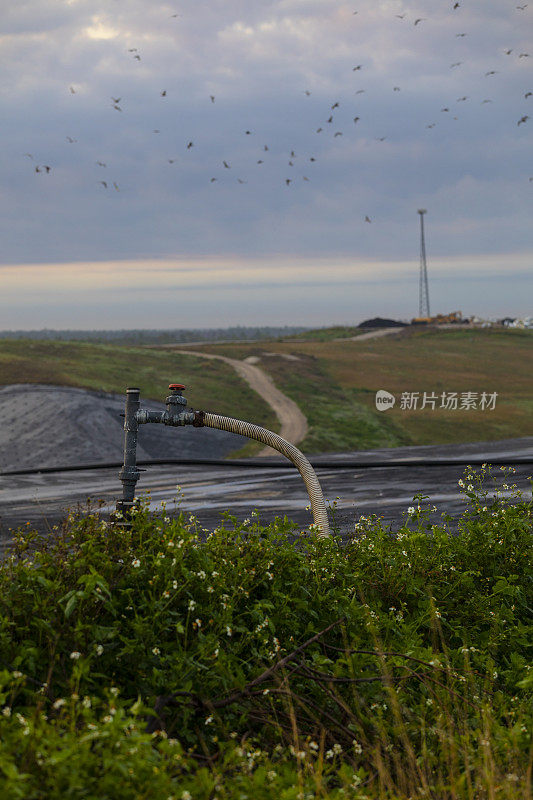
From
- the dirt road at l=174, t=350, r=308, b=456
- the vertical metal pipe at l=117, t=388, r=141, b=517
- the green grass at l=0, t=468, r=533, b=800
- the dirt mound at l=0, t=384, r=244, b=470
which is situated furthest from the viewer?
the dirt road at l=174, t=350, r=308, b=456

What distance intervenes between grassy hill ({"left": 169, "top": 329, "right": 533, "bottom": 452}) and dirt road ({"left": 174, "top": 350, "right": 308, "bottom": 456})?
0.72 m

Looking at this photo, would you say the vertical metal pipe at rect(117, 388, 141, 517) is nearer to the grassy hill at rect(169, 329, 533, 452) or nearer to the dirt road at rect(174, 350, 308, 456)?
the dirt road at rect(174, 350, 308, 456)

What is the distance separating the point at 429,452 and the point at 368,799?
28.4 m

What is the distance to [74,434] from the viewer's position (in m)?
40.3

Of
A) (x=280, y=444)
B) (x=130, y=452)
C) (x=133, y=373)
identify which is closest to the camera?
(x=130, y=452)

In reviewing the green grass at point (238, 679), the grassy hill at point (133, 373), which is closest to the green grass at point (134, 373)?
the grassy hill at point (133, 373)

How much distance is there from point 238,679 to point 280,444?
3.26 meters

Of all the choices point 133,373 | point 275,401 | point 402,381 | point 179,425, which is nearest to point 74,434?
point 275,401

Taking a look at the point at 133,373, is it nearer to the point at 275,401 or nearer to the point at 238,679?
the point at 275,401

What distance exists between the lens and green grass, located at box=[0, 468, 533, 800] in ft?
13.5

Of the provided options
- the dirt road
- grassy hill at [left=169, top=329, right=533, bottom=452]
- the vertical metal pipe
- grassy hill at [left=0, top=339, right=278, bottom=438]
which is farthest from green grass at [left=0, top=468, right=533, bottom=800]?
grassy hill at [left=0, top=339, right=278, bottom=438]

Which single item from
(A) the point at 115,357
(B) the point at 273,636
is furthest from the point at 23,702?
(A) the point at 115,357

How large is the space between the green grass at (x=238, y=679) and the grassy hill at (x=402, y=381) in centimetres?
3773

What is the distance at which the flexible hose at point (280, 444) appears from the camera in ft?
26.4
